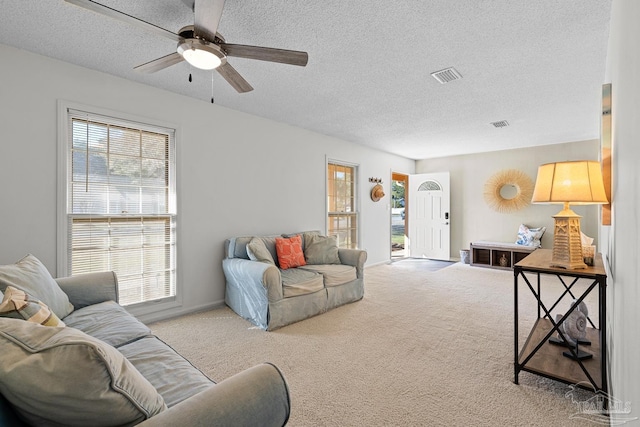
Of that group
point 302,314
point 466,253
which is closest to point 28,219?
point 302,314

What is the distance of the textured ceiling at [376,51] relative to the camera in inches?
79.9

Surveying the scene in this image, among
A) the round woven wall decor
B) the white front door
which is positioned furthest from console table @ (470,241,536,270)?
the round woven wall decor

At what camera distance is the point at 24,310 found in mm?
1369

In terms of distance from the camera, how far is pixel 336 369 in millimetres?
2285

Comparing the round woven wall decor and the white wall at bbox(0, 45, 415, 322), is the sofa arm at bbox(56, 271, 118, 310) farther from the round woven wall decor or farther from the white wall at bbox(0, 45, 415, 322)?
the round woven wall decor

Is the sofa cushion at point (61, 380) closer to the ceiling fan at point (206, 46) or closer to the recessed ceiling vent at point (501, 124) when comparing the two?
the ceiling fan at point (206, 46)

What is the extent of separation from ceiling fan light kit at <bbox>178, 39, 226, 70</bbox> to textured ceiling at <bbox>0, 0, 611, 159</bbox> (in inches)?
12.0

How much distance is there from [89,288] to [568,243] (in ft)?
11.0

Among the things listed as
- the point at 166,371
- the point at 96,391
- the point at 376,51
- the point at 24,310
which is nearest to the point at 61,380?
the point at 96,391

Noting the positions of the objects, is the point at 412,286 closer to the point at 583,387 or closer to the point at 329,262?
the point at 329,262

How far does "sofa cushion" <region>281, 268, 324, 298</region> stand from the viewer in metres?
3.19

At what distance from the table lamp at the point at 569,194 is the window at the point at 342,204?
3.65 m

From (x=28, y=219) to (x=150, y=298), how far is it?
1.30 meters

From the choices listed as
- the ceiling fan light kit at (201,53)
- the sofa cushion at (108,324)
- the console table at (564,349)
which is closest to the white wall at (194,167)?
the sofa cushion at (108,324)
